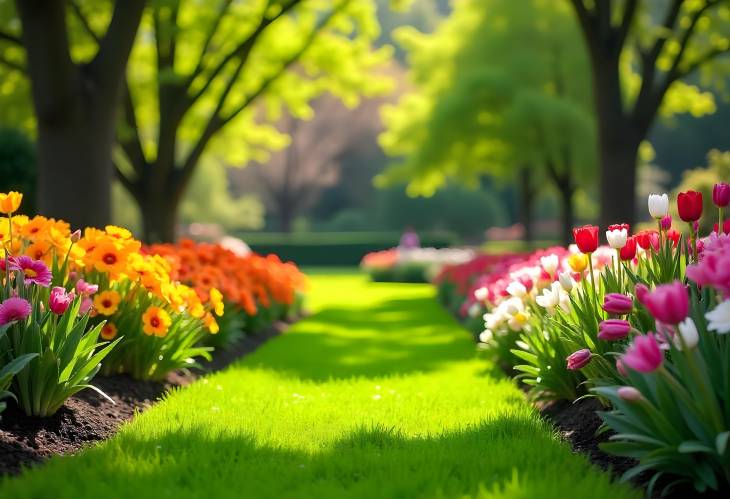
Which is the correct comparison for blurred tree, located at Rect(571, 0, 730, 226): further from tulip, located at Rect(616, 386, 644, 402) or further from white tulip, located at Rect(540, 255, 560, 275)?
tulip, located at Rect(616, 386, 644, 402)

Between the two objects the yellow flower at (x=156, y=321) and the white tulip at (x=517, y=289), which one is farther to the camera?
the white tulip at (x=517, y=289)

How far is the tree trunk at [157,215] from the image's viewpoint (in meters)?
12.4

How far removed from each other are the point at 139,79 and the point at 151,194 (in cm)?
349

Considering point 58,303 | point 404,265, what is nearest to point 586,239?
point 58,303

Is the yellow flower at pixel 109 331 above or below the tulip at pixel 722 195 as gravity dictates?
below

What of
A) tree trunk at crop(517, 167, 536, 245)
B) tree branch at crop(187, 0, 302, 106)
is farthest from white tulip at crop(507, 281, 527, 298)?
tree trunk at crop(517, 167, 536, 245)

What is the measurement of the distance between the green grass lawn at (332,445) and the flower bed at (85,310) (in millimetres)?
381

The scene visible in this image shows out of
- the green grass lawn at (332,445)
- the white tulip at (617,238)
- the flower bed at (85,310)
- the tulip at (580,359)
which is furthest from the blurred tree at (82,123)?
the tulip at (580,359)

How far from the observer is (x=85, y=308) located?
474 centimetres

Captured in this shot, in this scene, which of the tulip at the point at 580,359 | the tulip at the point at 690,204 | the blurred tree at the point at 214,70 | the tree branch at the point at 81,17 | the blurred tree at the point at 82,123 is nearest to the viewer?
the tulip at the point at 580,359

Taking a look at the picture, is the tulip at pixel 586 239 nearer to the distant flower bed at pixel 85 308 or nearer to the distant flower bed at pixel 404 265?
the distant flower bed at pixel 85 308

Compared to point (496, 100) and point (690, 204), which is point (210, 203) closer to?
point (496, 100)

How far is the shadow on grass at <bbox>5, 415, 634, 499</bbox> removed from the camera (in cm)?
307

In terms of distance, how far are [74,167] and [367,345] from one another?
374cm
